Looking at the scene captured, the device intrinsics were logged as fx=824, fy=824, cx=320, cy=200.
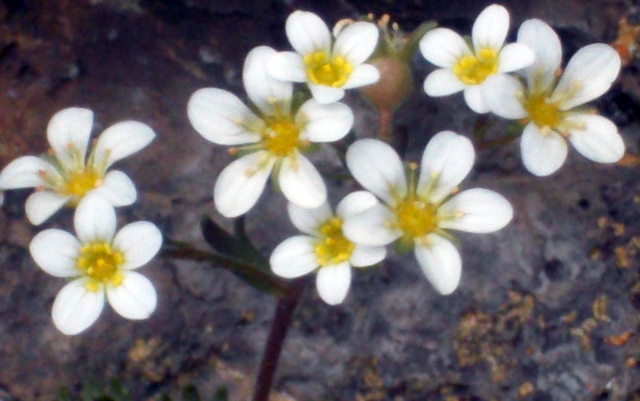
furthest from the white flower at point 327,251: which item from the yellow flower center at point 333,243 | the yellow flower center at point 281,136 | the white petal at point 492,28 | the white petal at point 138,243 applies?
the white petal at point 492,28

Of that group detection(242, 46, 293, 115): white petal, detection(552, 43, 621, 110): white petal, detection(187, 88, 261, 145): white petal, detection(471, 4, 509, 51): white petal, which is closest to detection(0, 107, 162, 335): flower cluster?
detection(187, 88, 261, 145): white petal

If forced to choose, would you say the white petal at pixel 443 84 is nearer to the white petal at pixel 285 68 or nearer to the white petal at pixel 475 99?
the white petal at pixel 475 99

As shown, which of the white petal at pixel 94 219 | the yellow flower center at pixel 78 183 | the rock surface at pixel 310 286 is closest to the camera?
the white petal at pixel 94 219

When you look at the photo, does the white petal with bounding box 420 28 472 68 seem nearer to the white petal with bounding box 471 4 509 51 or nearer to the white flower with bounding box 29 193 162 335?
the white petal with bounding box 471 4 509 51

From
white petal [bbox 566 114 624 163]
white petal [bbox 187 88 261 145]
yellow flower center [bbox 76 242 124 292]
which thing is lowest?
yellow flower center [bbox 76 242 124 292]

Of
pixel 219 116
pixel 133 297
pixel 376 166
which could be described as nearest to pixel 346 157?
pixel 376 166

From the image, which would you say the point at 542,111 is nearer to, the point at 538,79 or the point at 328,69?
the point at 538,79
